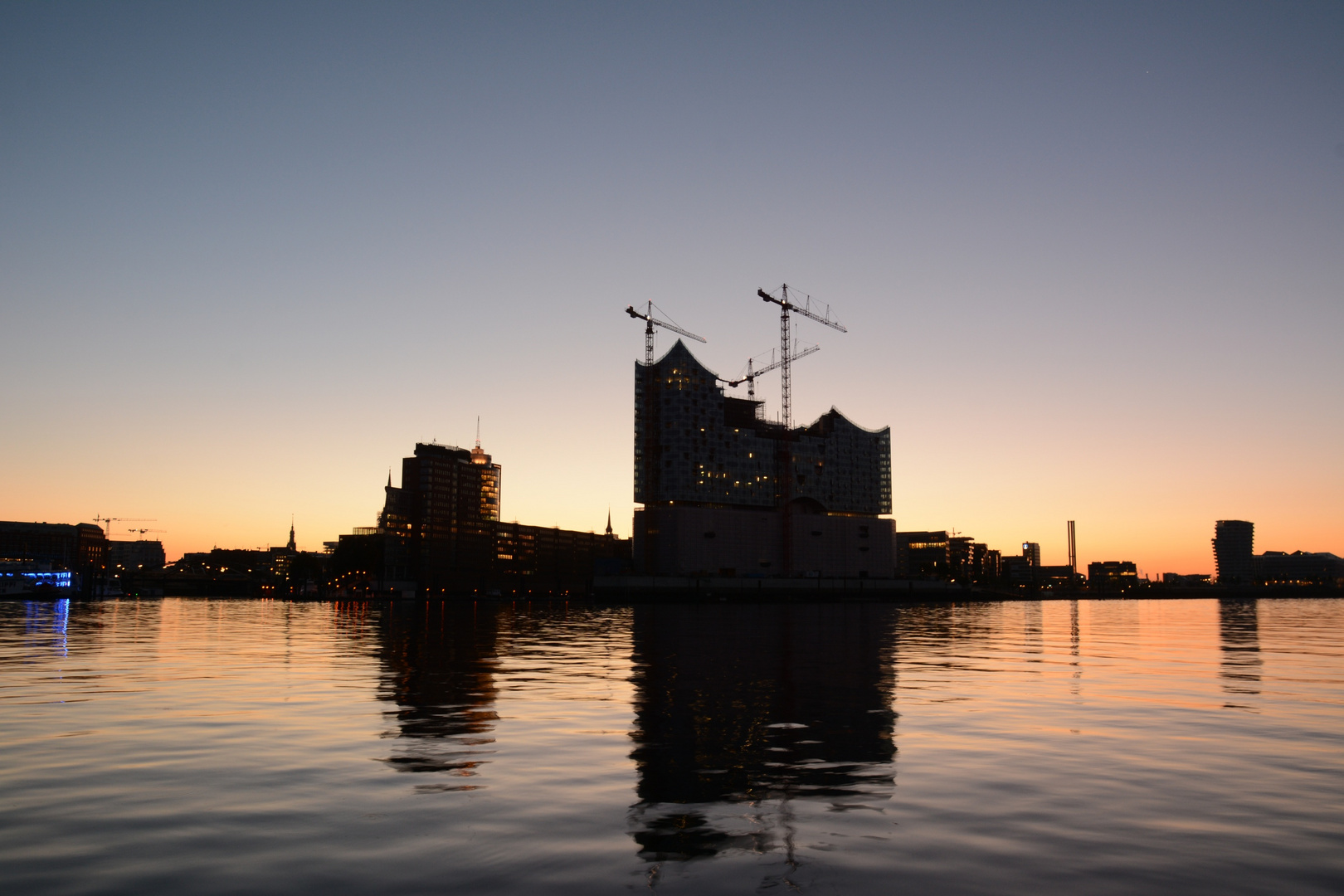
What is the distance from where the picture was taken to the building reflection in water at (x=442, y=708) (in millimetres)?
15906

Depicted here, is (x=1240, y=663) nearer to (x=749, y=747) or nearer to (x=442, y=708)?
(x=749, y=747)

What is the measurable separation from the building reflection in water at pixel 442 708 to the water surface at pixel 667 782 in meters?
0.16

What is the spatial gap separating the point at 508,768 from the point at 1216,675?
29.5 m

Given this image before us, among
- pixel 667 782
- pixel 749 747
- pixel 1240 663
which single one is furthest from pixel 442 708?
pixel 1240 663

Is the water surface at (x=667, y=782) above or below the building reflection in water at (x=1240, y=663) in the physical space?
above

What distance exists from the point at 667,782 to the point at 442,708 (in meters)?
10.7

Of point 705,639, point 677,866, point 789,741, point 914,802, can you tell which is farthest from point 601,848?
point 705,639

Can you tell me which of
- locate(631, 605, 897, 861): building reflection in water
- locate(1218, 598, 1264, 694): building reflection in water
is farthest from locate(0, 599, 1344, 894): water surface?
locate(1218, 598, 1264, 694): building reflection in water

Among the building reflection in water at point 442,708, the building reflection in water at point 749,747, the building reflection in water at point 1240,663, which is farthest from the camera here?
the building reflection in water at point 1240,663

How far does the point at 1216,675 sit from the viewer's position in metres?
34.2

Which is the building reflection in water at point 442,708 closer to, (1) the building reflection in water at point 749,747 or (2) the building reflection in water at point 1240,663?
(1) the building reflection in water at point 749,747

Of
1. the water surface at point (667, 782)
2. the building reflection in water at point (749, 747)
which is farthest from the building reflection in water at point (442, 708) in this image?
the building reflection in water at point (749, 747)

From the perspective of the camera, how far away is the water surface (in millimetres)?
9836

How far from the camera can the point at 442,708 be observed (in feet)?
77.4
